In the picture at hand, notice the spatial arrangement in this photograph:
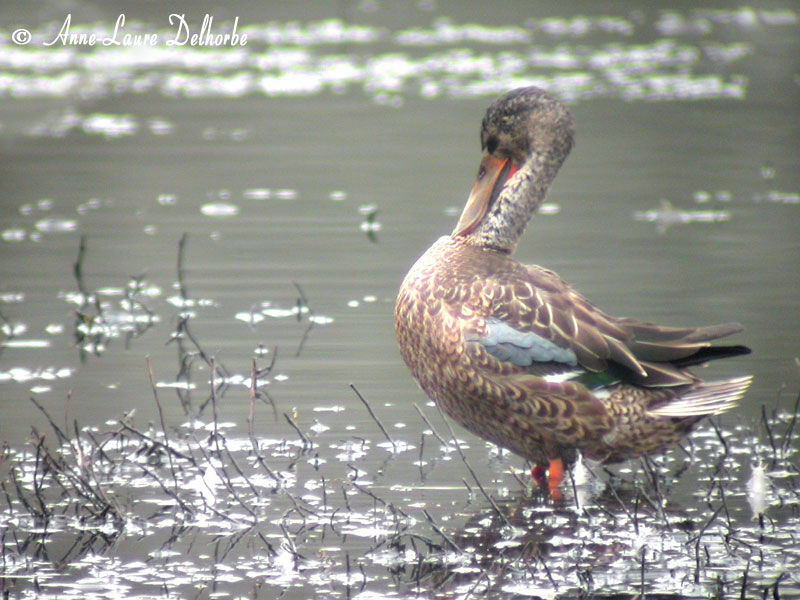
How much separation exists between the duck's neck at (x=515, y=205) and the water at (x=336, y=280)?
946 millimetres

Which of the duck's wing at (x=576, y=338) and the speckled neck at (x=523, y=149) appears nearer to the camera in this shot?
the duck's wing at (x=576, y=338)

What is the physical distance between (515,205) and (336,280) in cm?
341

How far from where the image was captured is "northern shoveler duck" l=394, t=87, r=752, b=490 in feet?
19.2

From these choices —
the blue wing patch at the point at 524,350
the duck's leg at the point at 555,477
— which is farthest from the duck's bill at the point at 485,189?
the duck's leg at the point at 555,477

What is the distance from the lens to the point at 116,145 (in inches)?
638

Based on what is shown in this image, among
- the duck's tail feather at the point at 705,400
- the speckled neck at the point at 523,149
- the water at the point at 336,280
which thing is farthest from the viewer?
the speckled neck at the point at 523,149

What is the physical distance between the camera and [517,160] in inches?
268

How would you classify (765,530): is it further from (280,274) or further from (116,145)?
(116,145)

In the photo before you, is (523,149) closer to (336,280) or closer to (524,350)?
(524,350)

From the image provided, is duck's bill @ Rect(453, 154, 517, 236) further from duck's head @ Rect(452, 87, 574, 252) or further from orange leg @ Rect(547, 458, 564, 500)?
orange leg @ Rect(547, 458, 564, 500)

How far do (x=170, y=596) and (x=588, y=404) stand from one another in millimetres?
1986

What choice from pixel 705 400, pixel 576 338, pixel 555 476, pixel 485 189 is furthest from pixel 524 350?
pixel 485 189

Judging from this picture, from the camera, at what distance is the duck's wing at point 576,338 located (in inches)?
232

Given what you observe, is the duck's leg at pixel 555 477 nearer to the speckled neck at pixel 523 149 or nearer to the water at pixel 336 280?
the water at pixel 336 280
